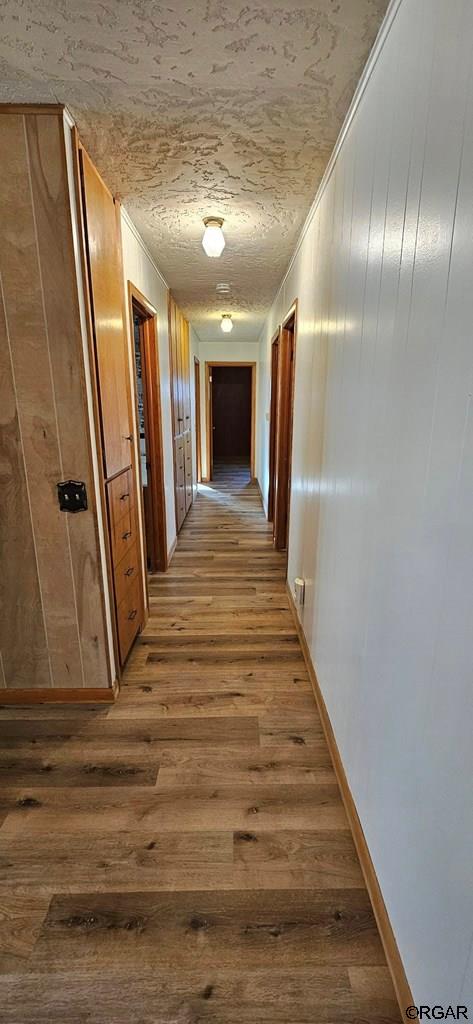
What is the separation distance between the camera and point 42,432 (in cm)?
166

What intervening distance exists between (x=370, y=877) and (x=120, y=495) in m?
1.74

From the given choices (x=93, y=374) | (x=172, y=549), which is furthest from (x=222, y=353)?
(x=93, y=374)

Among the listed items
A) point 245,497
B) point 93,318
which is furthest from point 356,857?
point 245,497

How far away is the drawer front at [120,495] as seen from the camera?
1.95 meters

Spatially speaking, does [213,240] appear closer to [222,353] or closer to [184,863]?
[184,863]

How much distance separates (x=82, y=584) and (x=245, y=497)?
422 cm

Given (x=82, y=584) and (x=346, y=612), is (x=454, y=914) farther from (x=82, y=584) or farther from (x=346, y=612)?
(x=82, y=584)

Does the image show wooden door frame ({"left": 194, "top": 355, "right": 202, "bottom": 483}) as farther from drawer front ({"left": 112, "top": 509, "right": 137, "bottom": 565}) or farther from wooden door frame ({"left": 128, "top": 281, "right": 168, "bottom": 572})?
drawer front ({"left": 112, "top": 509, "right": 137, "bottom": 565})

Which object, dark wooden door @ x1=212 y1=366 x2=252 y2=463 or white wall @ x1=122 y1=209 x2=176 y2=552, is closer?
white wall @ x1=122 y1=209 x2=176 y2=552

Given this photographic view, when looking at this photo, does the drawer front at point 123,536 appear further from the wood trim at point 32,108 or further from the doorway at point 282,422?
the wood trim at point 32,108

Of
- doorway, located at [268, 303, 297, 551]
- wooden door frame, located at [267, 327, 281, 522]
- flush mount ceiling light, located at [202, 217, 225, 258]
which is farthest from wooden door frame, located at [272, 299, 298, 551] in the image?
flush mount ceiling light, located at [202, 217, 225, 258]

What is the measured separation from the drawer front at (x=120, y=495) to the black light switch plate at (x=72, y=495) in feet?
0.59

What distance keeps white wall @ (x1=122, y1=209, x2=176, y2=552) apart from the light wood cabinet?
0.26m

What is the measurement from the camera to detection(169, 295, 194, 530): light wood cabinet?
391 cm
